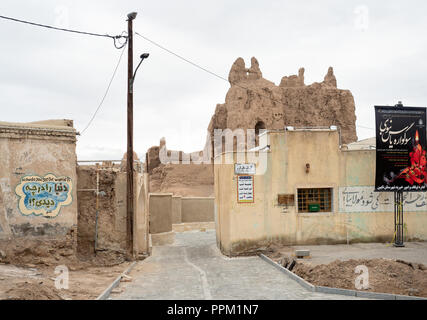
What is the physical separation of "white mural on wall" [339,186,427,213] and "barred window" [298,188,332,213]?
0.51 metres

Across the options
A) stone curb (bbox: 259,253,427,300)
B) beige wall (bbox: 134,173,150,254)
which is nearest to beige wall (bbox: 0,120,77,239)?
beige wall (bbox: 134,173,150,254)

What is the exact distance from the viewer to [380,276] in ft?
34.0

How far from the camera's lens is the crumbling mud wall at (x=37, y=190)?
1251cm

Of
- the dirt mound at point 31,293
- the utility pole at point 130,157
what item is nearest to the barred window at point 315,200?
the utility pole at point 130,157

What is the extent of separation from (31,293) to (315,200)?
39.0 ft

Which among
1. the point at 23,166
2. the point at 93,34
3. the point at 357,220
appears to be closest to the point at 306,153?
the point at 357,220

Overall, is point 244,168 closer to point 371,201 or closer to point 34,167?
point 371,201

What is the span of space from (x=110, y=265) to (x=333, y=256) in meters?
7.69

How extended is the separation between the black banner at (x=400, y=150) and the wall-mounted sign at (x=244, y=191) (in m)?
4.94

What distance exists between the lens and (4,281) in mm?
9430

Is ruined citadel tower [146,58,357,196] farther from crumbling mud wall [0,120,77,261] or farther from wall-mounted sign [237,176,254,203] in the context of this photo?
crumbling mud wall [0,120,77,261]

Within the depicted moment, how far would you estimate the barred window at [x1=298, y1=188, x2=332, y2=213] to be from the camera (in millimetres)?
16891
